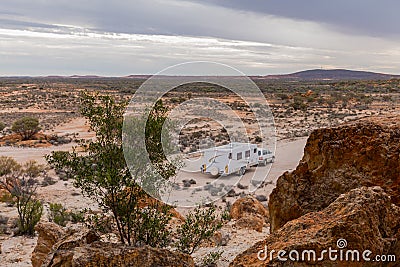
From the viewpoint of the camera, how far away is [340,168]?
548cm

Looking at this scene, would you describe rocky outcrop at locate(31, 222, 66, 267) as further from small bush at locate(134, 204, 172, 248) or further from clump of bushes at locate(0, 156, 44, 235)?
clump of bushes at locate(0, 156, 44, 235)

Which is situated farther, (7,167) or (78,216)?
(7,167)

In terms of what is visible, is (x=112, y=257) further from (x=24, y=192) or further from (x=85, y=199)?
(x=85, y=199)

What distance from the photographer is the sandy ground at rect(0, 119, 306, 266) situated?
9438mm

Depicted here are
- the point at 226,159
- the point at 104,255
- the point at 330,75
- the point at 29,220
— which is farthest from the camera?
the point at 330,75

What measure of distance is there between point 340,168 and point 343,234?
2.16m

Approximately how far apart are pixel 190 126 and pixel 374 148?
29753 mm

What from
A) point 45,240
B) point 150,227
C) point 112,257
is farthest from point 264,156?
point 112,257

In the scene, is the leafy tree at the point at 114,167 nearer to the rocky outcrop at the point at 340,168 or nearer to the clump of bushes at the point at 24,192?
the rocky outcrop at the point at 340,168

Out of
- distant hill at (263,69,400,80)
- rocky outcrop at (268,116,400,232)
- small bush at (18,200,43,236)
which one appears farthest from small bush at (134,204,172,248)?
distant hill at (263,69,400,80)

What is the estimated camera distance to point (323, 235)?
3.49 meters

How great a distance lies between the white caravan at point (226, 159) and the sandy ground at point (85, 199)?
393 mm

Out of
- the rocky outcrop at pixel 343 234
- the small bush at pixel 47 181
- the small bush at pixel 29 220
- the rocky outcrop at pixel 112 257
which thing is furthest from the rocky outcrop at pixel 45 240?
the small bush at pixel 47 181

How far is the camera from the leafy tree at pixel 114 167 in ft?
24.3
